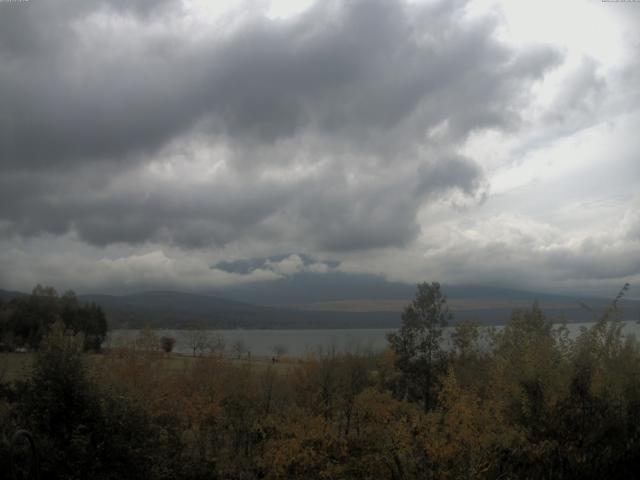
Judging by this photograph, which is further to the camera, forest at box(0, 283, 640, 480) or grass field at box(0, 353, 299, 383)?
grass field at box(0, 353, 299, 383)

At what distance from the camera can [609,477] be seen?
11.8 meters

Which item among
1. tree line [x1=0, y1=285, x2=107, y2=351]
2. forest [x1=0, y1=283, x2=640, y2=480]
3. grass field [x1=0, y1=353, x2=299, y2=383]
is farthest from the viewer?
Answer: tree line [x1=0, y1=285, x2=107, y2=351]

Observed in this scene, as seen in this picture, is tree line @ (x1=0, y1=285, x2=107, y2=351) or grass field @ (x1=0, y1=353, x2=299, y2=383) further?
tree line @ (x1=0, y1=285, x2=107, y2=351)

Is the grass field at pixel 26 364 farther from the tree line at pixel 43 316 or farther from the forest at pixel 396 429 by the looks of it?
the tree line at pixel 43 316

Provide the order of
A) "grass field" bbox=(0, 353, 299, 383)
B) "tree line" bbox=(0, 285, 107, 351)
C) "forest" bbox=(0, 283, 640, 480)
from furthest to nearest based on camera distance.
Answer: "tree line" bbox=(0, 285, 107, 351)
"grass field" bbox=(0, 353, 299, 383)
"forest" bbox=(0, 283, 640, 480)

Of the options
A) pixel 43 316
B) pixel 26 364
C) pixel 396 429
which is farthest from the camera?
pixel 43 316

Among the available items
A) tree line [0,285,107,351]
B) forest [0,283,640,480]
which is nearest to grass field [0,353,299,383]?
forest [0,283,640,480]

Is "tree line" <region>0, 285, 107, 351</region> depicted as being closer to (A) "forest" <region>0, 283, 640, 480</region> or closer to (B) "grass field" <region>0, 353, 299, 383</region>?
(B) "grass field" <region>0, 353, 299, 383</region>

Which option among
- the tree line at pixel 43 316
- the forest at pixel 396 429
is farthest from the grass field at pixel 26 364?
the tree line at pixel 43 316

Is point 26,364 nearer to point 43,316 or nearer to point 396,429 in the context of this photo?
point 396,429

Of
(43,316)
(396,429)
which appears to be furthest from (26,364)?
(43,316)

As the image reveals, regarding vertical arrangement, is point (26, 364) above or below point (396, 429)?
above

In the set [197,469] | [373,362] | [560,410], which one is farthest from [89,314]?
[560,410]

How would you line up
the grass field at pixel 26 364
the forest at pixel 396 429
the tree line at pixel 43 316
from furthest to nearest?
1. the tree line at pixel 43 316
2. the grass field at pixel 26 364
3. the forest at pixel 396 429
